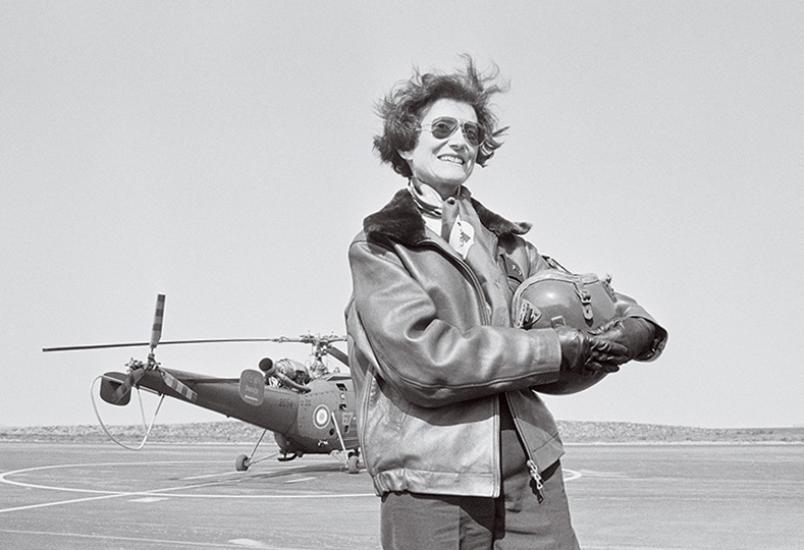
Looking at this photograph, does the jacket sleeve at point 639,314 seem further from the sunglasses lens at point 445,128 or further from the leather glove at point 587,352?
the sunglasses lens at point 445,128

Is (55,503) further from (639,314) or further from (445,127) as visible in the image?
(639,314)

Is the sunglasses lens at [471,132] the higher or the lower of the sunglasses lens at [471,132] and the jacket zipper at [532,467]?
the higher

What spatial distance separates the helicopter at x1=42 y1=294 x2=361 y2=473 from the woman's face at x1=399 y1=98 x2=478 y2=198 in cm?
1069

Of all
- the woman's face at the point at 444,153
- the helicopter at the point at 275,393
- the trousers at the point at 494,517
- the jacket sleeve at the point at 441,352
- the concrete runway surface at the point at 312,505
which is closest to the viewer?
the jacket sleeve at the point at 441,352

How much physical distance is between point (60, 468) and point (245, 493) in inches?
295

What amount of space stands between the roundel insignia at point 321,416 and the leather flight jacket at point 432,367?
12.3 m

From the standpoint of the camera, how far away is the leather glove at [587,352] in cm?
261

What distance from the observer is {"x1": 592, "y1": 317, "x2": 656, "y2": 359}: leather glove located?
2.66 meters

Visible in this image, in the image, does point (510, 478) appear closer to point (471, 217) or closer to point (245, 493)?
point (471, 217)

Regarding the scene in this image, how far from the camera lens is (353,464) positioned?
48.9 ft

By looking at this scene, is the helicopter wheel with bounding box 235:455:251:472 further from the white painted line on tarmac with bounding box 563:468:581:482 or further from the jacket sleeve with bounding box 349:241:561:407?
the jacket sleeve with bounding box 349:241:561:407

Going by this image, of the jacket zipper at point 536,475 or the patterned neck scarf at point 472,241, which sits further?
the patterned neck scarf at point 472,241

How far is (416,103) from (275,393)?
11966mm

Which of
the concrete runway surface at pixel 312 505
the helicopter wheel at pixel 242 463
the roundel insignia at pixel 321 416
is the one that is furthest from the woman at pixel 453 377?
the helicopter wheel at pixel 242 463
